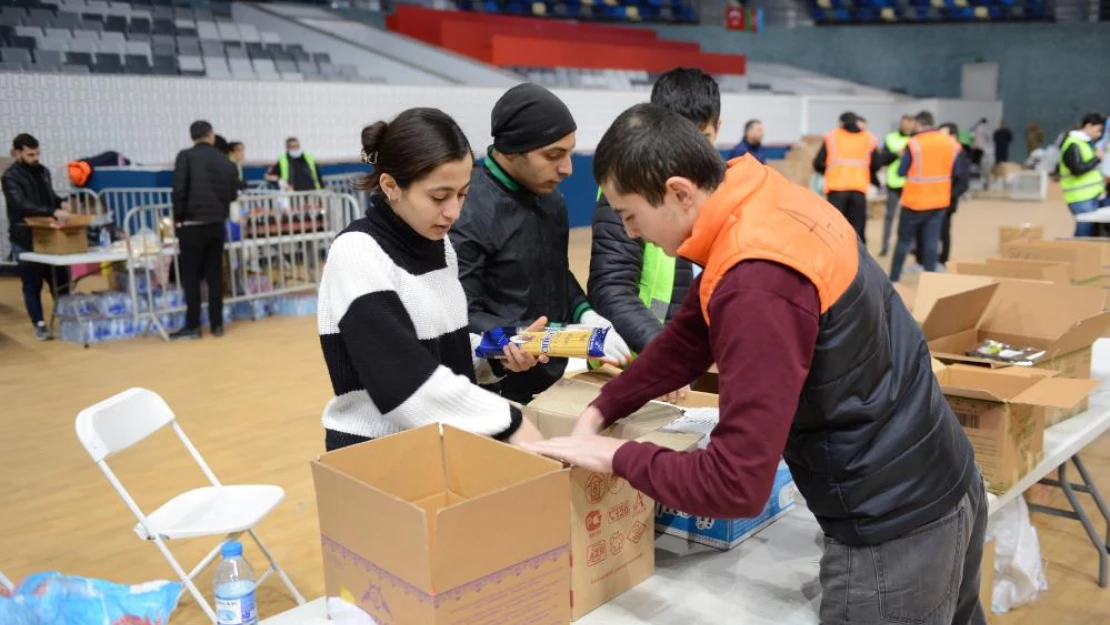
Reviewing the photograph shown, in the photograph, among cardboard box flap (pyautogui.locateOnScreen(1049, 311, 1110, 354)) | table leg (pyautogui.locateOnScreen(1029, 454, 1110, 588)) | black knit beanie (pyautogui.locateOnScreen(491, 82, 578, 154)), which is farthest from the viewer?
table leg (pyautogui.locateOnScreen(1029, 454, 1110, 588))

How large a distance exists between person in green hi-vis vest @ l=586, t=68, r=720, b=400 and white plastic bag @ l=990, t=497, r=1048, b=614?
137 centimetres

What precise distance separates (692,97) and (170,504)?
6.34ft

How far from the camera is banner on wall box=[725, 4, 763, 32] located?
75.9 ft

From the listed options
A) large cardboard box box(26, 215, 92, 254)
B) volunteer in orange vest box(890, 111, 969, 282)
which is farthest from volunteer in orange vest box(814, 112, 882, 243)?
large cardboard box box(26, 215, 92, 254)

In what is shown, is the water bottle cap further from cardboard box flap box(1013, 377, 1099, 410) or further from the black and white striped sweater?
cardboard box flap box(1013, 377, 1099, 410)

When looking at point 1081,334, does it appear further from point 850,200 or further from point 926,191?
point 850,200

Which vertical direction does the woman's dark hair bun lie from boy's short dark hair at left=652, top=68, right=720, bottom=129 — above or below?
below

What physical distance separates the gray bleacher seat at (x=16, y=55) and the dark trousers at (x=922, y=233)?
9228 mm

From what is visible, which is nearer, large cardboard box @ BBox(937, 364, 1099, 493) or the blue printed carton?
the blue printed carton

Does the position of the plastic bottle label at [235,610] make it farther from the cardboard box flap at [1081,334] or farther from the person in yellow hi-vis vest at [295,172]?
the person in yellow hi-vis vest at [295,172]

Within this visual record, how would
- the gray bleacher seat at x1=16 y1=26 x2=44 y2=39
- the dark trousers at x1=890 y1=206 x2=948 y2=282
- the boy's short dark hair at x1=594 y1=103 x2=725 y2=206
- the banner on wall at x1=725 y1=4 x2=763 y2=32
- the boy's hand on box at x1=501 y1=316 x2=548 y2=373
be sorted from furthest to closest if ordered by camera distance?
the banner on wall at x1=725 y1=4 x2=763 y2=32 < the gray bleacher seat at x1=16 y1=26 x2=44 y2=39 < the dark trousers at x1=890 y1=206 x2=948 y2=282 < the boy's hand on box at x1=501 y1=316 x2=548 y2=373 < the boy's short dark hair at x1=594 y1=103 x2=725 y2=206

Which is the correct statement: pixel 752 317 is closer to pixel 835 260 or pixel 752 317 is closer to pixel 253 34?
pixel 835 260

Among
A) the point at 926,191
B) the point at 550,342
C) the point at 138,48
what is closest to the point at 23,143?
the point at 138,48

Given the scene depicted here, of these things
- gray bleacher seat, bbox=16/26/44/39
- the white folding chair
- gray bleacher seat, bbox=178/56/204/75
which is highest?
gray bleacher seat, bbox=16/26/44/39
